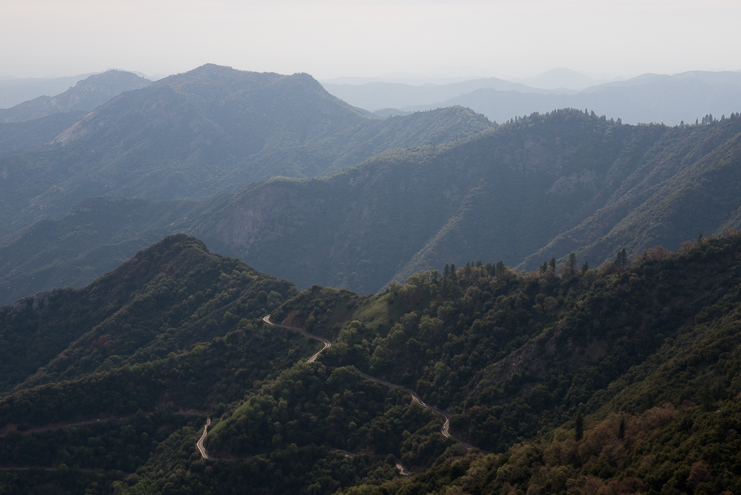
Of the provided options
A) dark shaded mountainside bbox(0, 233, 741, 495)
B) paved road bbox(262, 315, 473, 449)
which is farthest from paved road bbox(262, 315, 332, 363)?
dark shaded mountainside bbox(0, 233, 741, 495)

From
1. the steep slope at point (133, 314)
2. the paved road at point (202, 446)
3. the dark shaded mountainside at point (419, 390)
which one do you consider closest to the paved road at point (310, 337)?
the dark shaded mountainside at point (419, 390)

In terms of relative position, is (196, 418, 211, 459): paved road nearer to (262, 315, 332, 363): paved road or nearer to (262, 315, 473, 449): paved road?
(262, 315, 332, 363): paved road

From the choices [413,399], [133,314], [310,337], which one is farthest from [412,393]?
[133,314]

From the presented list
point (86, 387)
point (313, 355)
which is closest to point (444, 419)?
point (313, 355)

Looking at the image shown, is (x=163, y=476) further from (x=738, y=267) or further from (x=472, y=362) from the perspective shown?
(x=738, y=267)

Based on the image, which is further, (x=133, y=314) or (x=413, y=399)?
(x=133, y=314)

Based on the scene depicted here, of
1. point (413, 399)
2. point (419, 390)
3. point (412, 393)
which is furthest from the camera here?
point (412, 393)

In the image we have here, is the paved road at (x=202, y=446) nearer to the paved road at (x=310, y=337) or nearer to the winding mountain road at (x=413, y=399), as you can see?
the winding mountain road at (x=413, y=399)

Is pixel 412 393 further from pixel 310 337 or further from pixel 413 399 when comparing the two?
pixel 310 337
